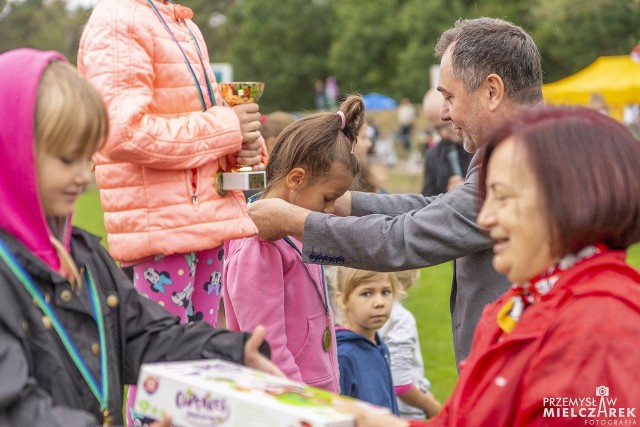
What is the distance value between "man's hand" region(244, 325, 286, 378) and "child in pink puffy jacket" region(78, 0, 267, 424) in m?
1.21

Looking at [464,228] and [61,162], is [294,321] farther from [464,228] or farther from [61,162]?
[61,162]

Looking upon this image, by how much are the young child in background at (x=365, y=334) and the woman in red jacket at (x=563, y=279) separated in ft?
7.41

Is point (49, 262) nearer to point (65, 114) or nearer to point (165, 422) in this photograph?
point (65, 114)

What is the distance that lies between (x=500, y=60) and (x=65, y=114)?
7.24 feet

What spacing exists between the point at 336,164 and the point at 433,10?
162 feet

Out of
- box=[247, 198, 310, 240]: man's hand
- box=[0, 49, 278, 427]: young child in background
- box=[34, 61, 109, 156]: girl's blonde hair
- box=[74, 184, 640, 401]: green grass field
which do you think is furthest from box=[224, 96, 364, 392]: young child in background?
box=[74, 184, 640, 401]: green grass field

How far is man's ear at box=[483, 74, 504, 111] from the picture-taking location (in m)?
3.99

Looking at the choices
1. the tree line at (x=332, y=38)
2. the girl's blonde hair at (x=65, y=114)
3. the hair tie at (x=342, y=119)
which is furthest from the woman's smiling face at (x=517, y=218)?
the tree line at (x=332, y=38)

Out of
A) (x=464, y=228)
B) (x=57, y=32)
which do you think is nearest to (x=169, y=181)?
(x=464, y=228)

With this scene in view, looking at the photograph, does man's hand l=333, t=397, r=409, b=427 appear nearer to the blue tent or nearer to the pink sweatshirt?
the pink sweatshirt

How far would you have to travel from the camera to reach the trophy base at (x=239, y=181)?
12.7ft

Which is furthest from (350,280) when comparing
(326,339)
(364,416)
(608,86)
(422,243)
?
(608,86)

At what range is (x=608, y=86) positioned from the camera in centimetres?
2861

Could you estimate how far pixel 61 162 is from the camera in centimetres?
239
